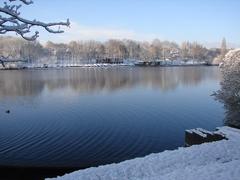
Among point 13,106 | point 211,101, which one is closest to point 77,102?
point 13,106

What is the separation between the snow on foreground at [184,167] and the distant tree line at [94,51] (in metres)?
135

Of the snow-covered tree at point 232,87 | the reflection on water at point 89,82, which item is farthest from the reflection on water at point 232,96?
the reflection on water at point 89,82

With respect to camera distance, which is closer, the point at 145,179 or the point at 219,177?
the point at 219,177

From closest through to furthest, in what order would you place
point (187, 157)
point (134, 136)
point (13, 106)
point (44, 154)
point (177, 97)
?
point (187, 157), point (44, 154), point (134, 136), point (13, 106), point (177, 97)

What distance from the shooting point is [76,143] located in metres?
20.6

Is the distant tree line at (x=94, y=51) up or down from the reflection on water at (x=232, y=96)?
up

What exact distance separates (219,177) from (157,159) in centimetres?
332

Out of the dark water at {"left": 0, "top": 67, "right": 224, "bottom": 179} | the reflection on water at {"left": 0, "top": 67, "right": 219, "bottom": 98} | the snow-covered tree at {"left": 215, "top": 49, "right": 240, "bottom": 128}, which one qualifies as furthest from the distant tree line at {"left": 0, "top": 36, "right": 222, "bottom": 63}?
the snow-covered tree at {"left": 215, "top": 49, "right": 240, "bottom": 128}

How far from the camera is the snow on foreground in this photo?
32.4 ft

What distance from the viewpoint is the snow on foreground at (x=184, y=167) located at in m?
9.87

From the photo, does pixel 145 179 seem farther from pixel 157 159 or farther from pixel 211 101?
pixel 211 101

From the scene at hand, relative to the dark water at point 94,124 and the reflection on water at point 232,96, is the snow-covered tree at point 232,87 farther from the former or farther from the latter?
the dark water at point 94,124

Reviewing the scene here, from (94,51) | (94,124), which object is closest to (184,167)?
(94,124)

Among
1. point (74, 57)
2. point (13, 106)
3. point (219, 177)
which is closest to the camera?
point (219, 177)
